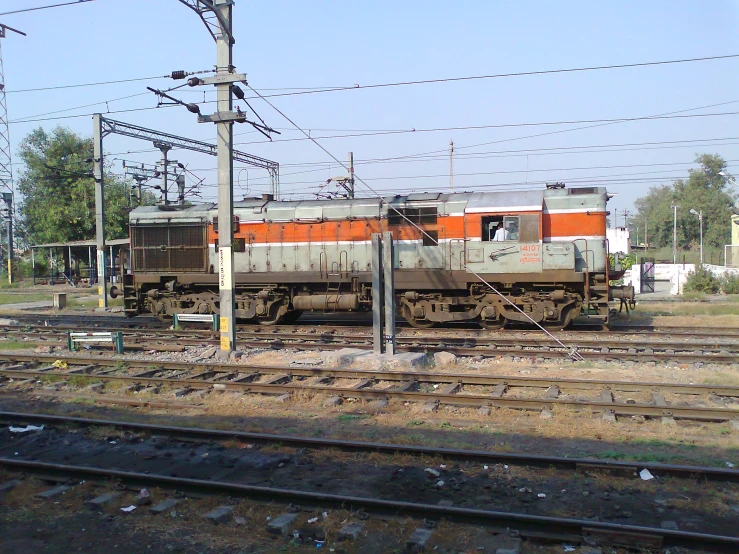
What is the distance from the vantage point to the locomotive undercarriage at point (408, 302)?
15516 mm

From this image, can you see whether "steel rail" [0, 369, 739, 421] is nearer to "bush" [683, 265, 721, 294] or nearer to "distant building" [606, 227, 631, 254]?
"bush" [683, 265, 721, 294]

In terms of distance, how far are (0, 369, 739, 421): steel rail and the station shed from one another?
32.9m

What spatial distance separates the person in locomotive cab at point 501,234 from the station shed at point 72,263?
32.2 meters

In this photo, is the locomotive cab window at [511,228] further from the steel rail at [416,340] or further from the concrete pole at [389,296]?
the concrete pole at [389,296]

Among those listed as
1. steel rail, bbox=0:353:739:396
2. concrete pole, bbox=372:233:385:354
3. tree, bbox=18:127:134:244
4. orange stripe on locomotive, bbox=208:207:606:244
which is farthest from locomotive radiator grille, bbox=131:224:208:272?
tree, bbox=18:127:134:244

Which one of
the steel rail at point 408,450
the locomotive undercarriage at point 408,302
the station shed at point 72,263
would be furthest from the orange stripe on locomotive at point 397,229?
the station shed at point 72,263

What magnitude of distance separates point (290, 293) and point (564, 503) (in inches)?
515

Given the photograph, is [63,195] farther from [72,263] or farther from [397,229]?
[397,229]

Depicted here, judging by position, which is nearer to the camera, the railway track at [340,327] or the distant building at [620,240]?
the railway track at [340,327]

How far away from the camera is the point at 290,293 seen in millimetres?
17781

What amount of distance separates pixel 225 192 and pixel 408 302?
6133 mm

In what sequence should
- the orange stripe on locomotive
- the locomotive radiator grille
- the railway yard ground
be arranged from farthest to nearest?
the locomotive radiator grille
the orange stripe on locomotive
the railway yard ground

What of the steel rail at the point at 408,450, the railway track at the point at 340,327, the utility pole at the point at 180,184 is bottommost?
the steel rail at the point at 408,450

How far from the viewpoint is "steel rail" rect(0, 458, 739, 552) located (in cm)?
463
